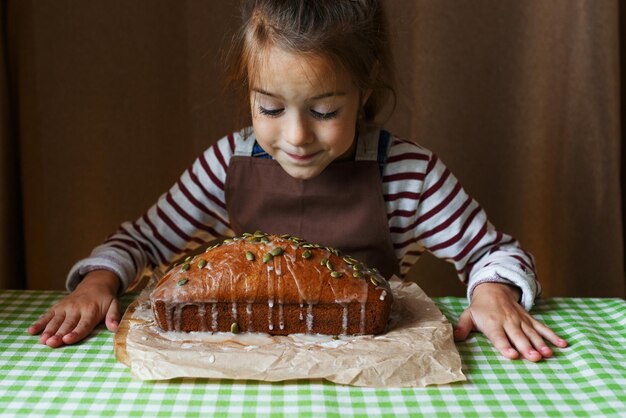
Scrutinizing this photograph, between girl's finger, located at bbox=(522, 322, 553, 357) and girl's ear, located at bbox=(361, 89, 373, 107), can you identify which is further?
girl's ear, located at bbox=(361, 89, 373, 107)

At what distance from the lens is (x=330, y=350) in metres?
1.11

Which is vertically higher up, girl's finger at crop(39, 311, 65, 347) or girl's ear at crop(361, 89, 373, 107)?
girl's ear at crop(361, 89, 373, 107)

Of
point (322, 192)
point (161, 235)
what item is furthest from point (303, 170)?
point (161, 235)

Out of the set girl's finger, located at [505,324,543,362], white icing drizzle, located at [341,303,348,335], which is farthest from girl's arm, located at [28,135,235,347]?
girl's finger, located at [505,324,543,362]

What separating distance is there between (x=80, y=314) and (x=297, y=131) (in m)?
0.45

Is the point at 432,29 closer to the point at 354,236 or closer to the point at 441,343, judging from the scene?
the point at 354,236

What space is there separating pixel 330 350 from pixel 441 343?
16 centimetres

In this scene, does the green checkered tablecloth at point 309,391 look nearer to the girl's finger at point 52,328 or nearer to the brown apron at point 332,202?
the girl's finger at point 52,328

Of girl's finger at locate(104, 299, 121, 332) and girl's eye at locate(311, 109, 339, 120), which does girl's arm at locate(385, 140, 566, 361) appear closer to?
girl's eye at locate(311, 109, 339, 120)

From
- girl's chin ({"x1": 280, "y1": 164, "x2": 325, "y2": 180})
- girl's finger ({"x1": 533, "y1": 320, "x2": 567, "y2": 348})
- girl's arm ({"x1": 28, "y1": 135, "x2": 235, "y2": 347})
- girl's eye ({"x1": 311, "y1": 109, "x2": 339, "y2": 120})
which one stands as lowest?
girl's finger ({"x1": 533, "y1": 320, "x2": 567, "y2": 348})

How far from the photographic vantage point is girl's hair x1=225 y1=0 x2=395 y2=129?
1.30 meters

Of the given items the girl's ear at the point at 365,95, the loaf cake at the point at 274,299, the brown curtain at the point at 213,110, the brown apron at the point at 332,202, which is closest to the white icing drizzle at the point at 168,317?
the loaf cake at the point at 274,299

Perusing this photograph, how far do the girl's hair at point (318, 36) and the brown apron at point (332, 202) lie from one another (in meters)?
0.17

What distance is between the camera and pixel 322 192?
1544 millimetres
